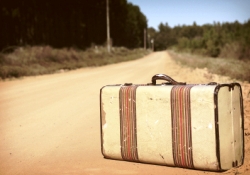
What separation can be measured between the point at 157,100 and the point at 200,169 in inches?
26.4

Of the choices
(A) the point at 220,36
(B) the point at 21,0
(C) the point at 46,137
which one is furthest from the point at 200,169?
(A) the point at 220,36

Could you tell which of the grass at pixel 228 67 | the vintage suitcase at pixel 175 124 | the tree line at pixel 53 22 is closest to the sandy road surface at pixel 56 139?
the vintage suitcase at pixel 175 124

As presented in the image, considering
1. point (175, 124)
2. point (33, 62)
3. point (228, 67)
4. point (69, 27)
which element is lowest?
point (175, 124)

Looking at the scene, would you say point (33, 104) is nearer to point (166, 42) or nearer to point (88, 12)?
A: point (88, 12)

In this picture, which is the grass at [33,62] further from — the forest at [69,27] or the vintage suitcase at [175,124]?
the vintage suitcase at [175,124]

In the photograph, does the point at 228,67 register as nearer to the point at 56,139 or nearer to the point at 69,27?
the point at 56,139

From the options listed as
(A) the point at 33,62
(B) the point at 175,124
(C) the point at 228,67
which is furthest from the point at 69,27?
(B) the point at 175,124

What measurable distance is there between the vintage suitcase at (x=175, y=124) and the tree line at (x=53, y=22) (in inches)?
767

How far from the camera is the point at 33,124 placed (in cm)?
419

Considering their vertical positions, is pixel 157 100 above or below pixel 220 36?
below

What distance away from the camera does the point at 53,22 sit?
2861cm

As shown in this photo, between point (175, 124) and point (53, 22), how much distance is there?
28.3m

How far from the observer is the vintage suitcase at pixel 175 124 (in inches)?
84.7

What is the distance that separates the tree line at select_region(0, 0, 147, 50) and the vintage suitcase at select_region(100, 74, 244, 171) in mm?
19487
